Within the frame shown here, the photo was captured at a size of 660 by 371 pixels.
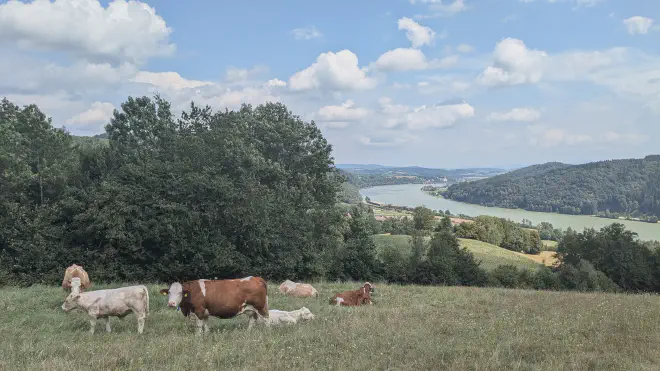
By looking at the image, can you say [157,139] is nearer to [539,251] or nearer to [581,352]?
[581,352]

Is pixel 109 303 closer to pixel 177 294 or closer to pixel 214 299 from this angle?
pixel 177 294

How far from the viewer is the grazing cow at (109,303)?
9171mm

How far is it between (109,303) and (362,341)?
5.77 m

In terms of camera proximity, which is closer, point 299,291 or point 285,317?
point 285,317

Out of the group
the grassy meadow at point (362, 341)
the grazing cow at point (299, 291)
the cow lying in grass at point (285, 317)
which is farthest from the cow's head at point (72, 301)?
the grazing cow at point (299, 291)

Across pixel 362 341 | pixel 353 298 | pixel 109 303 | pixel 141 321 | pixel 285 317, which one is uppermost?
pixel 109 303

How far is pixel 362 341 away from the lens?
7.68 m

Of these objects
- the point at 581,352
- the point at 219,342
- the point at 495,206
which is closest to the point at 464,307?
the point at 581,352

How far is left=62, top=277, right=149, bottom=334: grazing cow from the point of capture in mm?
9171

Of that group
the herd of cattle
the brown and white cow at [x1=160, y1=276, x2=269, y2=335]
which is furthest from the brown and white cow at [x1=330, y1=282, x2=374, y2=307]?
the brown and white cow at [x1=160, y1=276, x2=269, y2=335]

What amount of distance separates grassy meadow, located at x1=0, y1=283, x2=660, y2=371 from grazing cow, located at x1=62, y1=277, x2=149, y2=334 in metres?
0.38

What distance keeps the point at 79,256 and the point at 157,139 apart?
1116 cm

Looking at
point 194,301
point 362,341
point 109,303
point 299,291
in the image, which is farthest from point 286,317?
point 299,291

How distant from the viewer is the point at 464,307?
1272cm
